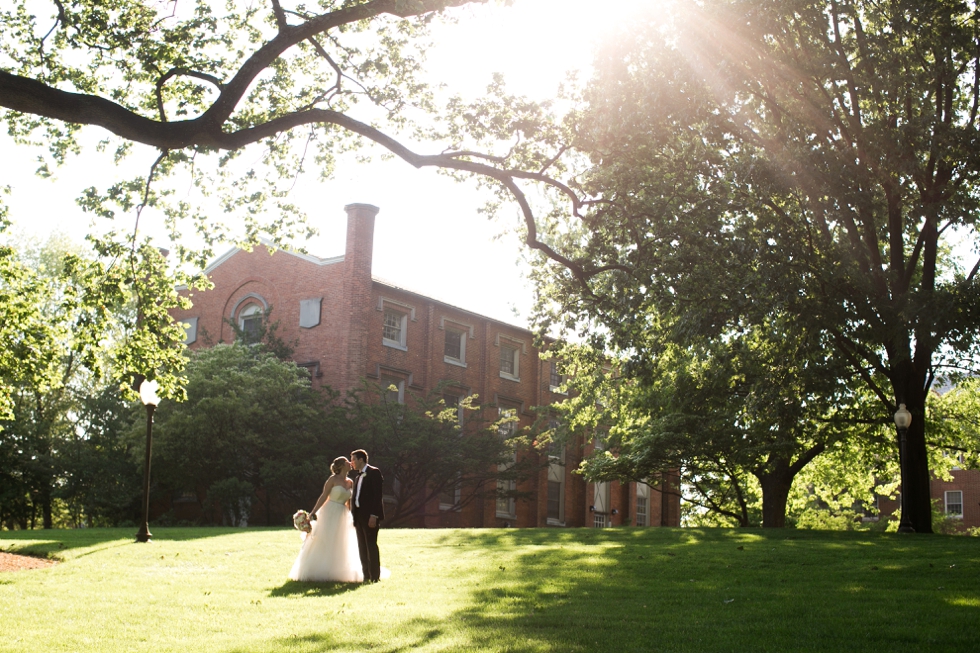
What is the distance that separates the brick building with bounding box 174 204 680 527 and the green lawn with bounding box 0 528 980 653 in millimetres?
16925

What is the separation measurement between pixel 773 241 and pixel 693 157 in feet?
7.79

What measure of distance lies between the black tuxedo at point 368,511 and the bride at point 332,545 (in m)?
0.15

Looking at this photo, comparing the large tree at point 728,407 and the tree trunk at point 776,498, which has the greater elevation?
the large tree at point 728,407

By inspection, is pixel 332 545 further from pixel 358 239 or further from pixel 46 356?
pixel 358 239

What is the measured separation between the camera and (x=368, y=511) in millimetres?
11750

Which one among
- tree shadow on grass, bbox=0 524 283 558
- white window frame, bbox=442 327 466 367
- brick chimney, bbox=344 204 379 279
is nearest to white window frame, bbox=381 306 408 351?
brick chimney, bbox=344 204 379 279

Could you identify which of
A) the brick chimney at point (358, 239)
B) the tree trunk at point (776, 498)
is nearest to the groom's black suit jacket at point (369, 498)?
the tree trunk at point (776, 498)

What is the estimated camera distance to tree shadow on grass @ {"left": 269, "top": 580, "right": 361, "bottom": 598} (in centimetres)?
1095

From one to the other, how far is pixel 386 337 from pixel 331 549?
22.9 m

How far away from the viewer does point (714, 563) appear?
44.3 feet

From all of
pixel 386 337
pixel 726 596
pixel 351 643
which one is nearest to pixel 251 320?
pixel 386 337

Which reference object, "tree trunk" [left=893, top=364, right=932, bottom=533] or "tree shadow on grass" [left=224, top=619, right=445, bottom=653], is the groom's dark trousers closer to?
"tree shadow on grass" [left=224, top=619, right=445, bottom=653]

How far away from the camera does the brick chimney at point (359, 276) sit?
3294 centimetres

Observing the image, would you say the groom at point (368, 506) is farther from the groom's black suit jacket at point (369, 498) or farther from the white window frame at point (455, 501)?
the white window frame at point (455, 501)
